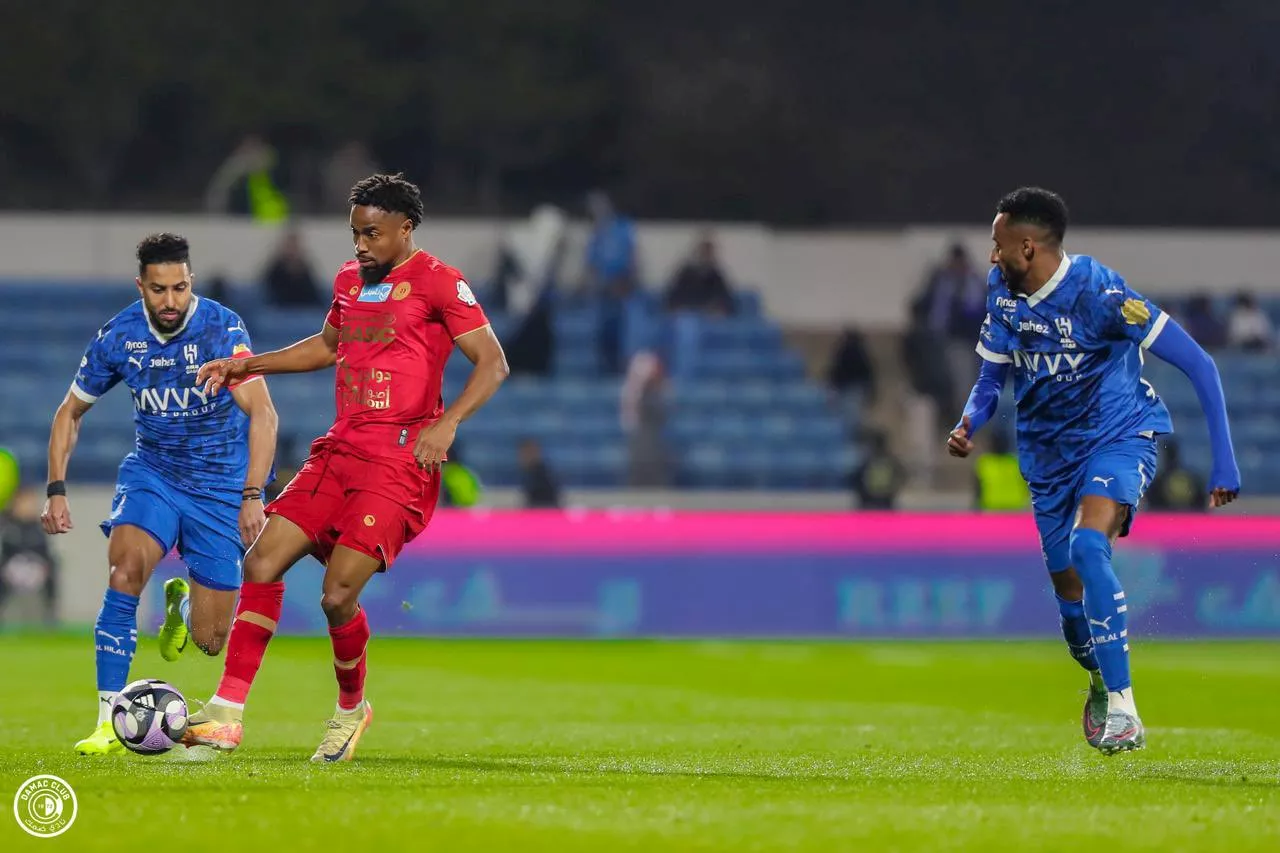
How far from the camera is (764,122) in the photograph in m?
30.7

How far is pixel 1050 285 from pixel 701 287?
629 inches

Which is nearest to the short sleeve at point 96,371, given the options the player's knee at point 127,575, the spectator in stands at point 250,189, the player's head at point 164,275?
the player's head at point 164,275

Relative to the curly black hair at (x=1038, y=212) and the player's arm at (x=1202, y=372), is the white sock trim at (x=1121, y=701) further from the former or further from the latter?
the curly black hair at (x=1038, y=212)

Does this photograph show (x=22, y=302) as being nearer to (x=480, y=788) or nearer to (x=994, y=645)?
(x=994, y=645)

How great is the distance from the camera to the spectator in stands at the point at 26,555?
18.9 m

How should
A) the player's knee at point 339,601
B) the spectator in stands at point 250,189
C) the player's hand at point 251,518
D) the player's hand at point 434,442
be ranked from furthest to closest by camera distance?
the spectator in stands at point 250,189, the player's hand at point 251,518, the player's knee at point 339,601, the player's hand at point 434,442

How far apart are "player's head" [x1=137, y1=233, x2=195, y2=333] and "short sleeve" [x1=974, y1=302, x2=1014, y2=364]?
11.3 ft

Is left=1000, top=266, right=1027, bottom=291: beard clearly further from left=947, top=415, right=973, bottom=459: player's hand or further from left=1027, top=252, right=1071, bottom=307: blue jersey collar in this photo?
left=947, top=415, right=973, bottom=459: player's hand

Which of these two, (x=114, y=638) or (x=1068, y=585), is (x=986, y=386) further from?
(x=114, y=638)

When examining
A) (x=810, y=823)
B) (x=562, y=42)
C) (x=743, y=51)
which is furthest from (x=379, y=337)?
(x=743, y=51)

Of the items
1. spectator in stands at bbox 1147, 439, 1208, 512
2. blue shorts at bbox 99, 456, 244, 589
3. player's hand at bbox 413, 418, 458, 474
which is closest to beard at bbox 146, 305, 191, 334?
blue shorts at bbox 99, 456, 244, 589

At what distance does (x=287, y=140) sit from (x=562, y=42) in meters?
4.74

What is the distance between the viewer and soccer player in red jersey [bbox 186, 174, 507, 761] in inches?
299

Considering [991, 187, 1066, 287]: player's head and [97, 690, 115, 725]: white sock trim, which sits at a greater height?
[991, 187, 1066, 287]: player's head
